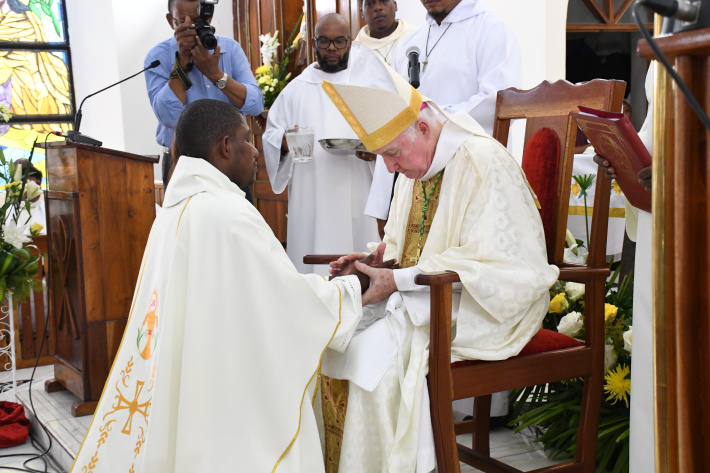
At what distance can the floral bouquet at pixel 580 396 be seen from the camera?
→ 271 centimetres

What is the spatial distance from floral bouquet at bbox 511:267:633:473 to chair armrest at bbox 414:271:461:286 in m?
0.92

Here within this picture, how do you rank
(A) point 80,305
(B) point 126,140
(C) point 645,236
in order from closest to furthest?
(C) point 645,236
(A) point 80,305
(B) point 126,140

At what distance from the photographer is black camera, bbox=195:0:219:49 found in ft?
13.2

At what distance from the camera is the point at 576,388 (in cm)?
295

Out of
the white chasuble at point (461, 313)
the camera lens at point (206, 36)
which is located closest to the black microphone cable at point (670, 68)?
the white chasuble at point (461, 313)

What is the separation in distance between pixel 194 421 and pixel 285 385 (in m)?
0.29

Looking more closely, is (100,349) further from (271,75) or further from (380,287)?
(271,75)

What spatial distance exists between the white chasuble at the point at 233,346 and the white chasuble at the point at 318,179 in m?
2.39

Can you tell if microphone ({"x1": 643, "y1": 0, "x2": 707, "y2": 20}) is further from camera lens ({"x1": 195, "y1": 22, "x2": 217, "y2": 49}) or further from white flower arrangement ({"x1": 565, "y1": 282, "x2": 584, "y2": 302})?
camera lens ({"x1": 195, "y1": 22, "x2": 217, "y2": 49})

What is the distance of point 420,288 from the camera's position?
2402 mm

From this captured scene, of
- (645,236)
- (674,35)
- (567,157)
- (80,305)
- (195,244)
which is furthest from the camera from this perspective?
(80,305)

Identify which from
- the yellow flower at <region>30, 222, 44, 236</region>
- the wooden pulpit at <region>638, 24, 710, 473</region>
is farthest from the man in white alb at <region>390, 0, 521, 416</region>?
the wooden pulpit at <region>638, 24, 710, 473</region>

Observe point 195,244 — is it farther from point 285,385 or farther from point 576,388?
point 576,388

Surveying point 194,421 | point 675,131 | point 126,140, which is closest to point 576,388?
point 194,421
